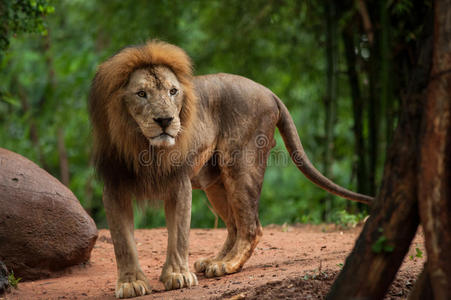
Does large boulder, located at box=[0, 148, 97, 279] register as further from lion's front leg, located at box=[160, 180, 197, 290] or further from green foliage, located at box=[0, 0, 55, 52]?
green foliage, located at box=[0, 0, 55, 52]

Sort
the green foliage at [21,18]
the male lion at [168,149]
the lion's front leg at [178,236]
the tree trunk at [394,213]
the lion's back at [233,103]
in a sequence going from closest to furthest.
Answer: the tree trunk at [394,213], the male lion at [168,149], the lion's front leg at [178,236], the lion's back at [233,103], the green foliage at [21,18]

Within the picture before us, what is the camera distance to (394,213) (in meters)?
2.31

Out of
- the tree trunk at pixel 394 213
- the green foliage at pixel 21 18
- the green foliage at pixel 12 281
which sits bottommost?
the green foliage at pixel 12 281

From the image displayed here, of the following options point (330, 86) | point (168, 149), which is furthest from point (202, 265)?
point (330, 86)

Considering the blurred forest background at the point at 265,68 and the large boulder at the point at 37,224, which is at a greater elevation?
the blurred forest background at the point at 265,68

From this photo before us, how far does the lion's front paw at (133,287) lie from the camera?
11.1ft

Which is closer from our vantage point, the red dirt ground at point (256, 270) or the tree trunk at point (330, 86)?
the red dirt ground at point (256, 270)

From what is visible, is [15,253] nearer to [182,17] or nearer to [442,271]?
[442,271]

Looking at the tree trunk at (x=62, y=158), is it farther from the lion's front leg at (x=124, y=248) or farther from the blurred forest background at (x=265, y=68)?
the lion's front leg at (x=124, y=248)

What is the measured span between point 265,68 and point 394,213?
24.9 ft

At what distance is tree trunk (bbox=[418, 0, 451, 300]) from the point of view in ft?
6.99

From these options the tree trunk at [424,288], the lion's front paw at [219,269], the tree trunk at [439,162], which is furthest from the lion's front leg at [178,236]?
the tree trunk at [439,162]

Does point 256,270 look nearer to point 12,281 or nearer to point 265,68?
point 12,281

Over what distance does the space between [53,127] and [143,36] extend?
292cm
